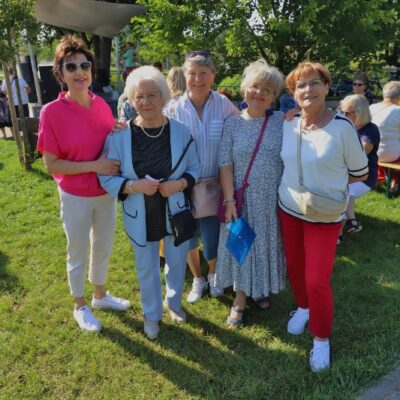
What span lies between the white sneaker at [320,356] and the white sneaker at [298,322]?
0.30 metres

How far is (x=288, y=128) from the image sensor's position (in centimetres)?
254

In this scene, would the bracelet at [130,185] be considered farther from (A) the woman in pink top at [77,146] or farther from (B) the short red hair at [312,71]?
(B) the short red hair at [312,71]

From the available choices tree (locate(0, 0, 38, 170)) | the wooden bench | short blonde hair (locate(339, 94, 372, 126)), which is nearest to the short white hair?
short blonde hair (locate(339, 94, 372, 126))

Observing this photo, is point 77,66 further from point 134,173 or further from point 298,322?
point 298,322

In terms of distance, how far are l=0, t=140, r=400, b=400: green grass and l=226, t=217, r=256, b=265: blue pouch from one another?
67 centimetres

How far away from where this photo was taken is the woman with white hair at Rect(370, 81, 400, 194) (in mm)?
5605

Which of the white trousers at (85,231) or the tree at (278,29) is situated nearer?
the white trousers at (85,231)

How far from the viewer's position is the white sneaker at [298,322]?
2.98m

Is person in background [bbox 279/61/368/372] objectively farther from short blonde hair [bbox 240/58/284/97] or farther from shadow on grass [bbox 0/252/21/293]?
shadow on grass [bbox 0/252/21/293]

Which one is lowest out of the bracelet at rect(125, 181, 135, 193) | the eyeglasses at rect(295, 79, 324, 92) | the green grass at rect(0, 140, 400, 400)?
the green grass at rect(0, 140, 400, 400)

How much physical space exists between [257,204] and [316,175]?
1.72 ft

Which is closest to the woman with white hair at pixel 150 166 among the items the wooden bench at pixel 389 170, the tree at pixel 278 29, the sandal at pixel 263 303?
the sandal at pixel 263 303

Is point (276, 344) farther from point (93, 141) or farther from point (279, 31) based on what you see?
point (279, 31)

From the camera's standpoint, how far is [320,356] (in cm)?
262
